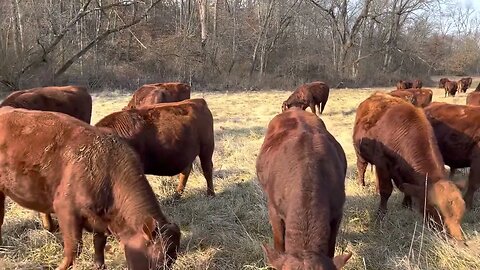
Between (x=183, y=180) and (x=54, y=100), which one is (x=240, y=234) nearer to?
(x=183, y=180)

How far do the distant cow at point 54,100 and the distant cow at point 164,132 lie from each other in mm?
2629

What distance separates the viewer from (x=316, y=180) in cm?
→ 385

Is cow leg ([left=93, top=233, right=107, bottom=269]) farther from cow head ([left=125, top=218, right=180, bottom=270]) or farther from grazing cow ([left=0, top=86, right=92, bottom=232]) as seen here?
grazing cow ([left=0, top=86, right=92, bottom=232])

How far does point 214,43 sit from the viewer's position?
32.7 metres

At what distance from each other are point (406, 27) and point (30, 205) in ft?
160

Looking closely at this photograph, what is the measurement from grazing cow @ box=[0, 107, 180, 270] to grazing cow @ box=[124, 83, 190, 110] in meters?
5.65

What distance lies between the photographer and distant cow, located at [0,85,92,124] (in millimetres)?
7484

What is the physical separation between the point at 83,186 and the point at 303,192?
Result: 1.90 meters

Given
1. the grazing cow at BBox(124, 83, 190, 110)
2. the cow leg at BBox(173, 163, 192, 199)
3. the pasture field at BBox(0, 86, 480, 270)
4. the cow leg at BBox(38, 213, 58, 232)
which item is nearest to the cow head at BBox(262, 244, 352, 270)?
the pasture field at BBox(0, 86, 480, 270)

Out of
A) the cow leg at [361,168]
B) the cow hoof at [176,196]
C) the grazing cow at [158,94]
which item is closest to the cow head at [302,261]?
the cow hoof at [176,196]

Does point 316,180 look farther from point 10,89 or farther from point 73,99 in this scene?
point 10,89

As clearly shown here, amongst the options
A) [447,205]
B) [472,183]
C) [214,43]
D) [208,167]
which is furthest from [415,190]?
[214,43]

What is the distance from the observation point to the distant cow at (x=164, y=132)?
5578 mm

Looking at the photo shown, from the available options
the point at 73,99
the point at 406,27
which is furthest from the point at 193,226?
the point at 406,27
